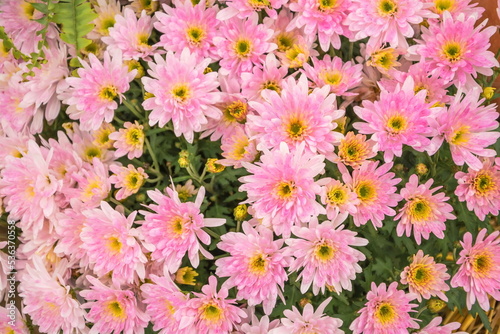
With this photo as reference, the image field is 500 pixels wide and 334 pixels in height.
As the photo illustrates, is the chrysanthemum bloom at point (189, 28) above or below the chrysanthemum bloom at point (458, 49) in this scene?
above

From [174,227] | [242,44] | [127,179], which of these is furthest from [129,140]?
[242,44]

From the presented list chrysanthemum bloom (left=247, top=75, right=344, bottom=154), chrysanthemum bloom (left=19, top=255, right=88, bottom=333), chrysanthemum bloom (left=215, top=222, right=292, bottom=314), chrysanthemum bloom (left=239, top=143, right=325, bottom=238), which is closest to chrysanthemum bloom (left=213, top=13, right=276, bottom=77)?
chrysanthemum bloom (left=247, top=75, right=344, bottom=154)

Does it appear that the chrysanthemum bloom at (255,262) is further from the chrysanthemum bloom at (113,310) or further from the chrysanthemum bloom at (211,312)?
the chrysanthemum bloom at (113,310)

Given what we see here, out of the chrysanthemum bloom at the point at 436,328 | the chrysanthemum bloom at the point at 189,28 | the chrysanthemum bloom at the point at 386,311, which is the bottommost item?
the chrysanthemum bloom at the point at 436,328

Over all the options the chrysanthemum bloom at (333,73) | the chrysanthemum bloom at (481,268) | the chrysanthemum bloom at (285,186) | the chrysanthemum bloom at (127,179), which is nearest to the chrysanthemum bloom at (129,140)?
the chrysanthemum bloom at (127,179)

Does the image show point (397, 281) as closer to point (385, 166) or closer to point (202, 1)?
point (385, 166)

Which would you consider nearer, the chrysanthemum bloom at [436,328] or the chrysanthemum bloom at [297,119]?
the chrysanthemum bloom at [297,119]

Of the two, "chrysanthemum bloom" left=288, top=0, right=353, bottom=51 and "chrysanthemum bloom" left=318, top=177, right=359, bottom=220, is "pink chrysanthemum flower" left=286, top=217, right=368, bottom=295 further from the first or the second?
"chrysanthemum bloom" left=288, top=0, right=353, bottom=51
